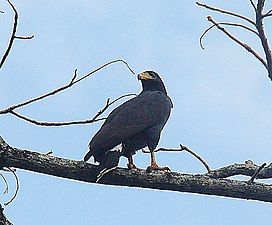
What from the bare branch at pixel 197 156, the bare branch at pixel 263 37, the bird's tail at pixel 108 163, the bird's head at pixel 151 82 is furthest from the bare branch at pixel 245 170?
the bird's head at pixel 151 82

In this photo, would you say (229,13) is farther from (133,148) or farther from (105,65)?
(133,148)

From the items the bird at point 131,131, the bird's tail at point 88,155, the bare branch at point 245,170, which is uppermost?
the bird at point 131,131

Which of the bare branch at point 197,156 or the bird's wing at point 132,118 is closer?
the bare branch at point 197,156

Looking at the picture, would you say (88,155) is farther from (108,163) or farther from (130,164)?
(130,164)

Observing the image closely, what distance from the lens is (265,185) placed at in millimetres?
3865

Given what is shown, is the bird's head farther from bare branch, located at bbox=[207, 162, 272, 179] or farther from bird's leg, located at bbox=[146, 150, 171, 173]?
bare branch, located at bbox=[207, 162, 272, 179]

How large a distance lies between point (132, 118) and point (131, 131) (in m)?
0.21

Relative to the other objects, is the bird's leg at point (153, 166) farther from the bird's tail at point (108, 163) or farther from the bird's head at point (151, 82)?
the bird's head at point (151, 82)

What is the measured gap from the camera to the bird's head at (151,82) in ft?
21.2

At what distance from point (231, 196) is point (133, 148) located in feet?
4.64

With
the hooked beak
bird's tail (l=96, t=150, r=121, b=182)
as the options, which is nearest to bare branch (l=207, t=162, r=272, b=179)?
bird's tail (l=96, t=150, r=121, b=182)

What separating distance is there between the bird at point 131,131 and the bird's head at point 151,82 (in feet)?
1.47

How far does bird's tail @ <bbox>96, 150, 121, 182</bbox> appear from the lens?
154 inches

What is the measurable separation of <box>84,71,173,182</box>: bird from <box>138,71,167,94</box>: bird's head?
0.45 metres
